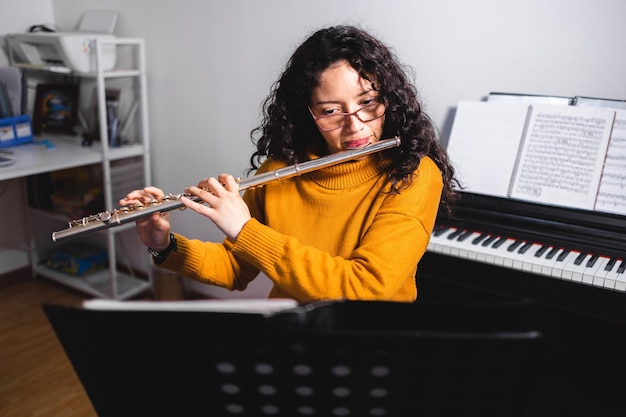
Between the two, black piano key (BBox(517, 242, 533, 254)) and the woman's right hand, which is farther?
black piano key (BBox(517, 242, 533, 254))

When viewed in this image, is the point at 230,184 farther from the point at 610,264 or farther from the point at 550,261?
the point at 610,264

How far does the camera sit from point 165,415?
713mm

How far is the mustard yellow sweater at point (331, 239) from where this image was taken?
3.48ft

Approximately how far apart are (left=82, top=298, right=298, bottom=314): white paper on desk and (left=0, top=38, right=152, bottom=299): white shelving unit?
6.24ft

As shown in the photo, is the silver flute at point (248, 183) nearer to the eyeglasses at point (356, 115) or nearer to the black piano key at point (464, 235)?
the eyeglasses at point (356, 115)

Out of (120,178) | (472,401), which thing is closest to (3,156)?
(120,178)

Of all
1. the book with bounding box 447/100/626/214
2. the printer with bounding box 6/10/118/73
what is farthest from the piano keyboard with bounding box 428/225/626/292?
the printer with bounding box 6/10/118/73

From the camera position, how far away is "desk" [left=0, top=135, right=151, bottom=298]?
2645 mm

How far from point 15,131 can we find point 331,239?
211 centimetres

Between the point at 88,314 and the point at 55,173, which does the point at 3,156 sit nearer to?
the point at 55,173

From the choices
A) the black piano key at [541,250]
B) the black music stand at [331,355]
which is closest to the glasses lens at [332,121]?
the black music stand at [331,355]

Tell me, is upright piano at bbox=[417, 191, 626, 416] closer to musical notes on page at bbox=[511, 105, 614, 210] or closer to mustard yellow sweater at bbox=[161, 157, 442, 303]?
musical notes on page at bbox=[511, 105, 614, 210]

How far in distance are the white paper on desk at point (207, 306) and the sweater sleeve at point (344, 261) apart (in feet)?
1.43

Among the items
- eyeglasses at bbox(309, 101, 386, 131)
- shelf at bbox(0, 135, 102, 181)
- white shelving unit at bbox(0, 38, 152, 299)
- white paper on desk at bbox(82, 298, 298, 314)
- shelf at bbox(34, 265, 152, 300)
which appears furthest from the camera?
shelf at bbox(34, 265, 152, 300)
